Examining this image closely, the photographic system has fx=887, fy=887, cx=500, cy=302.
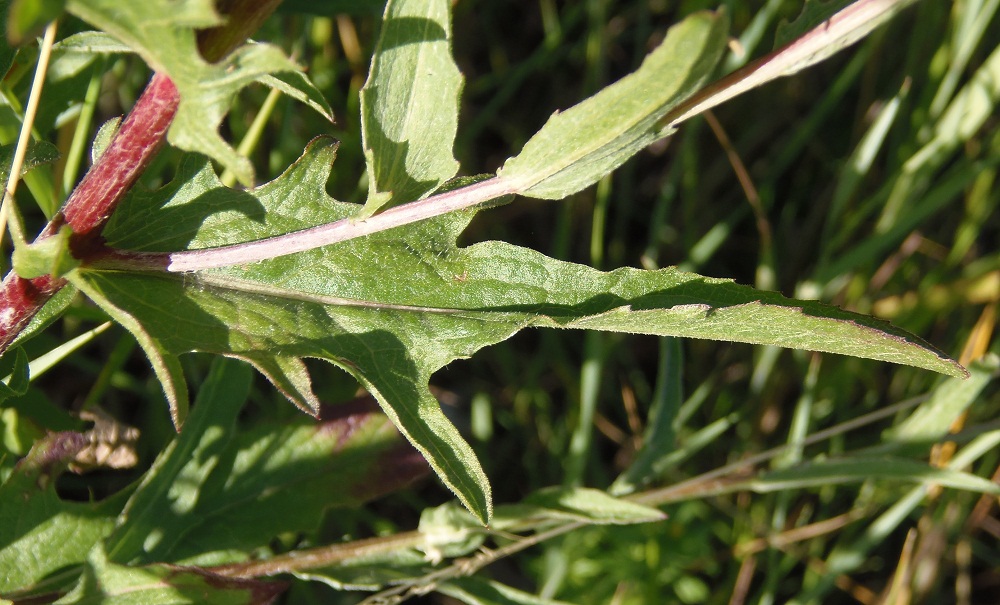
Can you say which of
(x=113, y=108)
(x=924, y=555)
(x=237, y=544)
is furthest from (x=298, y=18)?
(x=924, y=555)

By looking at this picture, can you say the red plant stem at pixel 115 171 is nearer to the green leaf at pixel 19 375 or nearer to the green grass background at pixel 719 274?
the green leaf at pixel 19 375

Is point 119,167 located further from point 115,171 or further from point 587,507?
point 587,507

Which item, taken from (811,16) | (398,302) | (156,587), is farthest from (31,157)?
(811,16)

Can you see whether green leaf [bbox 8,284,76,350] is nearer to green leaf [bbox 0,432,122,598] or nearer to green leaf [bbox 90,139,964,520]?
green leaf [bbox 90,139,964,520]

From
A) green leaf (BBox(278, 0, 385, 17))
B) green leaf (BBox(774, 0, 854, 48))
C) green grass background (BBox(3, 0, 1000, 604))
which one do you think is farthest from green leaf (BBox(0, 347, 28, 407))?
green leaf (BBox(774, 0, 854, 48))

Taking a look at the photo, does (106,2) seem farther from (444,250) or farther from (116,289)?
(444,250)

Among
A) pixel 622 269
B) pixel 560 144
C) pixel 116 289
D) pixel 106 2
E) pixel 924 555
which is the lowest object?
pixel 924 555

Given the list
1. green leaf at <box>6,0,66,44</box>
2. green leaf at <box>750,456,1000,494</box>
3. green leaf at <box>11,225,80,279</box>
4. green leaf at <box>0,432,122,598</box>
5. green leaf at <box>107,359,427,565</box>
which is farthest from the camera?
green leaf at <box>750,456,1000,494</box>
